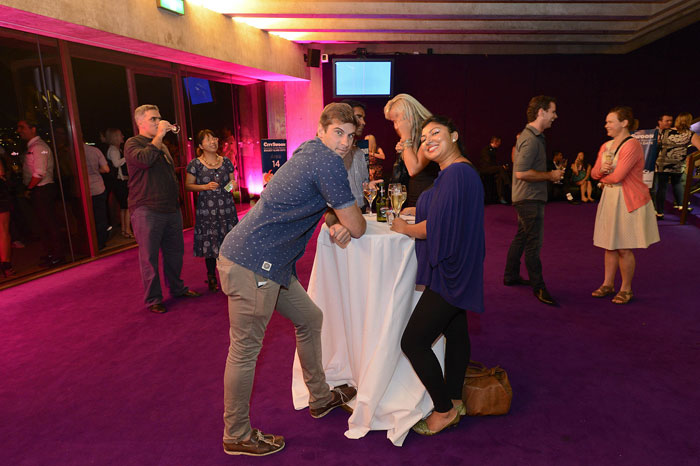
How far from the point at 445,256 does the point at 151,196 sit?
2824mm

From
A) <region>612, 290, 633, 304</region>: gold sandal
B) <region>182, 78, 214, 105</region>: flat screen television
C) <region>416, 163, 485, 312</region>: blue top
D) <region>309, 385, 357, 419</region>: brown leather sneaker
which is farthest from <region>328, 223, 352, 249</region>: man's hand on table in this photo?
<region>182, 78, 214, 105</region>: flat screen television

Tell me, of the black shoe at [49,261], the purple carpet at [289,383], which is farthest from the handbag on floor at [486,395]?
the black shoe at [49,261]

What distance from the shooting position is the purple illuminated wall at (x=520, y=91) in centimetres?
1095

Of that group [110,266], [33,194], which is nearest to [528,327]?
[110,266]

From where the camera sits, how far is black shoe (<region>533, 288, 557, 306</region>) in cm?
401

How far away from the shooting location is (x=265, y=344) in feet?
11.1

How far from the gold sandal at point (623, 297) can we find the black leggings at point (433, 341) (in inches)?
93.3

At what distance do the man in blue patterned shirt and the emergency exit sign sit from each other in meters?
4.26

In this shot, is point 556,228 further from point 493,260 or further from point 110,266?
point 110,266

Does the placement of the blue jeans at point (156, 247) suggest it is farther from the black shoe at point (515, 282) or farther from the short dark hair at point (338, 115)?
the black shoe at point (515, 282)

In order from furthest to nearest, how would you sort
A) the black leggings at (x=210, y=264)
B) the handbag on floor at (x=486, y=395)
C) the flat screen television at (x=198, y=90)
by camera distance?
1. the flat screen television at (x=198, y=90)
2. the black leggings at (x=210, y=264)
3. the handbag on floor at (x=486, y=395)

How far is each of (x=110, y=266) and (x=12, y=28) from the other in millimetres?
2639

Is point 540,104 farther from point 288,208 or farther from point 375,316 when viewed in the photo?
point 288,208

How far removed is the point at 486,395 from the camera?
244cm
